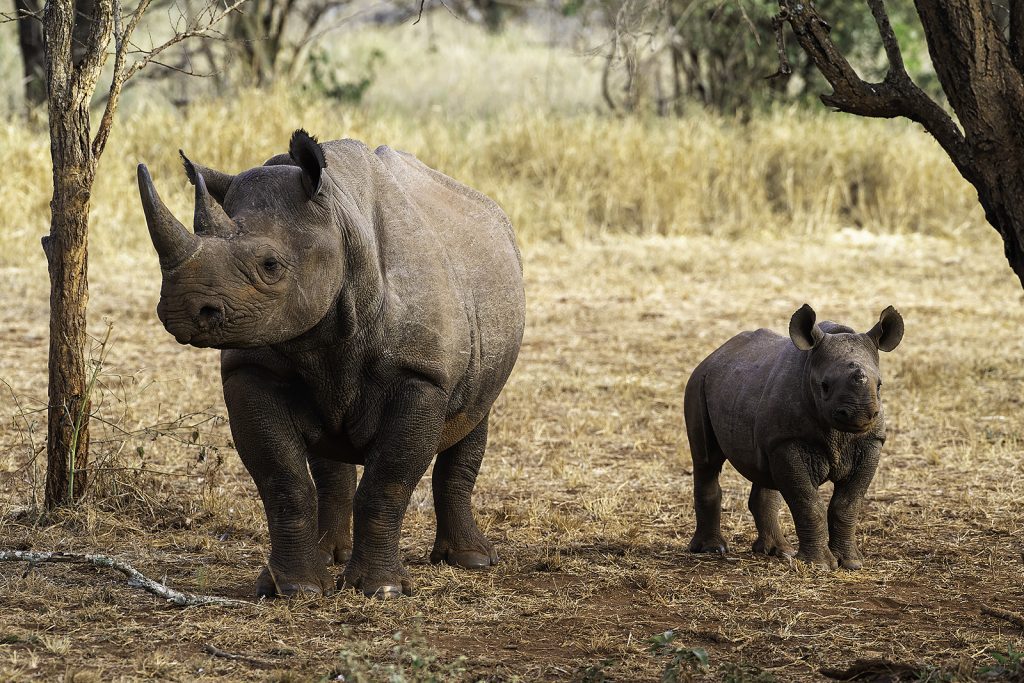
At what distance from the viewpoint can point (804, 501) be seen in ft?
19.4

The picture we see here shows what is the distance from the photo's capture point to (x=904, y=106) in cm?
549

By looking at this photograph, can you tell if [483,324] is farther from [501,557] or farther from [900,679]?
[900,679]

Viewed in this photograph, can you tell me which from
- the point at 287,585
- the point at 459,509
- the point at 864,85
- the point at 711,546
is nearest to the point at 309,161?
the point at 287,585

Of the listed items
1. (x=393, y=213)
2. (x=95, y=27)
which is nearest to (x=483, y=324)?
(x=393, y=213)

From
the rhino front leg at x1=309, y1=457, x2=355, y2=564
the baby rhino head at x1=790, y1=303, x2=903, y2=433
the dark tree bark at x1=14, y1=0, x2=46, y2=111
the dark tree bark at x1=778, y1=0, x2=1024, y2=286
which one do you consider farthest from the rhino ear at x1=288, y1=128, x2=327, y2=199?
the dark tree bark at x1=14, y1=0, x2=46, y2=111

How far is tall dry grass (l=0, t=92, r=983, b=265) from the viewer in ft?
50.9

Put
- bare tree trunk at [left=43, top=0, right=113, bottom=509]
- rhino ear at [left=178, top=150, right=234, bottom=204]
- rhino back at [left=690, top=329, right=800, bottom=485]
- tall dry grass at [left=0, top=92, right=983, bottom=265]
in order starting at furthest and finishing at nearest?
tall dry grass at [left=0, top=92, right=983, bottom=265]
bare tree trunk at [left=43, top=0, right=113, bottom=509]
rhino back at [left=690, top=329, right=800, bottom=485]
rhino ear at [left=178, top=150, right=234, bottom=204]

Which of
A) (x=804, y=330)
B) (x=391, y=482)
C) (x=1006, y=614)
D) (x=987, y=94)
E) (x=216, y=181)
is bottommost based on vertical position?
(x=1006, y=614)

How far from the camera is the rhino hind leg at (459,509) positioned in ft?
19.9

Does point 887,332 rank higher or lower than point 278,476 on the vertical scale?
higher

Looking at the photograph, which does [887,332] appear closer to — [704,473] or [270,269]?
[704,473]

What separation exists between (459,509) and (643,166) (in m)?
10.5

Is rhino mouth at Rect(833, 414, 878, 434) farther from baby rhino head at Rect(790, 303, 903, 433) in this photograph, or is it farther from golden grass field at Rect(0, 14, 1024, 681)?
golden grass field at Rect(0, 14, 1024, 681)

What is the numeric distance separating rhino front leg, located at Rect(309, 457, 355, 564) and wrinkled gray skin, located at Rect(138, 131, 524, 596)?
6.3 inches
